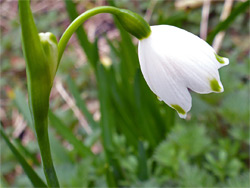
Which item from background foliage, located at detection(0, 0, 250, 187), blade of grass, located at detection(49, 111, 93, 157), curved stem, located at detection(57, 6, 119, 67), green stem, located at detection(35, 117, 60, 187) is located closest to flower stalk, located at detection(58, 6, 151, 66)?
curved stem, located at detection(57, 6, 119, 67)

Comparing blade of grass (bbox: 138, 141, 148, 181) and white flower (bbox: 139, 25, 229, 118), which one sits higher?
white flower (bbox: 139, 25, 229, 118)

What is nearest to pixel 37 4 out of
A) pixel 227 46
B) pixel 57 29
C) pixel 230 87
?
pixel 57 29

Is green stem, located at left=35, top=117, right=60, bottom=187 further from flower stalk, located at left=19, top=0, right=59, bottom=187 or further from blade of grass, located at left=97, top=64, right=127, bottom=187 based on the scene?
blade of grass, located at left=97, top=64, right=127, bottom=187

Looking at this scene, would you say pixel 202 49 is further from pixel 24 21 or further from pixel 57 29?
pixel 57 29

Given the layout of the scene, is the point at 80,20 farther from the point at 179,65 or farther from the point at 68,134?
the point at 68,134

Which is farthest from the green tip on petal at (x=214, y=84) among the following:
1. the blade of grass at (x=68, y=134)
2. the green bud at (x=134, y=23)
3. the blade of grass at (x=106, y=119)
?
the blade of grass at (x=68, y=134)

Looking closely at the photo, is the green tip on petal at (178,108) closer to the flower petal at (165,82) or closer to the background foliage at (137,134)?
the flower petal at (165,82)
